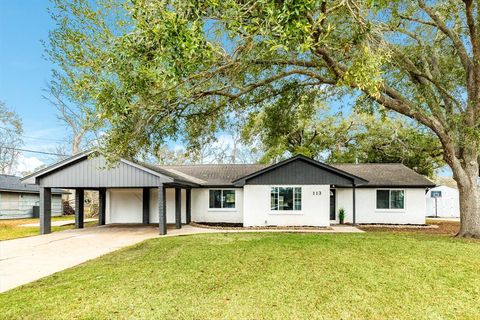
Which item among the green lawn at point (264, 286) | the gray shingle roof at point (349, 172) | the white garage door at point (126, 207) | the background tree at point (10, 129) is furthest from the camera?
the background tree at point (10, 129)

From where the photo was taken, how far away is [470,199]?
12219 mm

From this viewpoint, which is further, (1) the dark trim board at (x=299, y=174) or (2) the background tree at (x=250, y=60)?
(1) the dark trim board at (x=299, y=174)

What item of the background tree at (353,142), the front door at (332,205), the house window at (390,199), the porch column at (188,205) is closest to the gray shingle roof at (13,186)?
the porch column at (188,205)

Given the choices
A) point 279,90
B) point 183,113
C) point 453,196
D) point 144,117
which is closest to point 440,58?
point 279,90

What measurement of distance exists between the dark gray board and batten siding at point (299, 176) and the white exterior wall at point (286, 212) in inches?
11.1

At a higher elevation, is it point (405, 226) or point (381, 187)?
point (381, 187)

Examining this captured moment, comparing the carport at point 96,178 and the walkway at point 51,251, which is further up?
the carport at point 96,178

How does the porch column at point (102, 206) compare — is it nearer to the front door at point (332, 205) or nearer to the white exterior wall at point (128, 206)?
the white exterior wall at point (128, 206)

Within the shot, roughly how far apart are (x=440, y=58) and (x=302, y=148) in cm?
1314

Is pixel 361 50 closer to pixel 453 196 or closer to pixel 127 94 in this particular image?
pixel 127 94

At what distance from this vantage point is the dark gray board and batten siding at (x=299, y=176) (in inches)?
650

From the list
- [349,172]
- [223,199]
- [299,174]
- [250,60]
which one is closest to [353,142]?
[349,172]

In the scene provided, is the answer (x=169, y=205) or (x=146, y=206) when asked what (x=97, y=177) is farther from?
(x=169, y=205)

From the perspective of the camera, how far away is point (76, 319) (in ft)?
15.5
